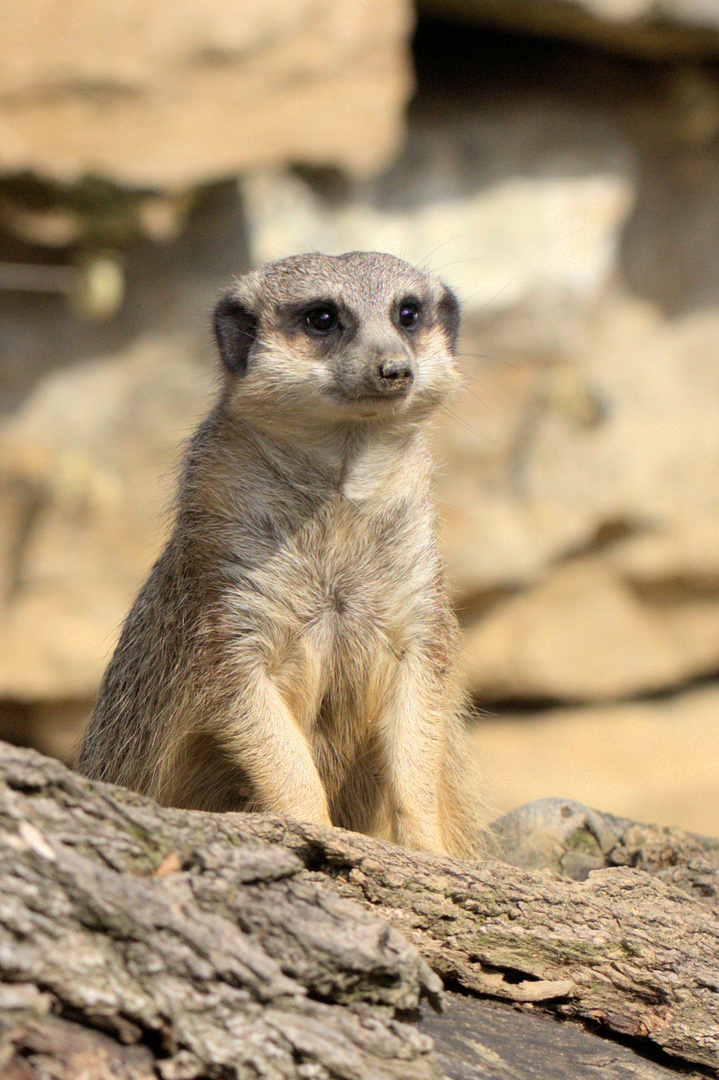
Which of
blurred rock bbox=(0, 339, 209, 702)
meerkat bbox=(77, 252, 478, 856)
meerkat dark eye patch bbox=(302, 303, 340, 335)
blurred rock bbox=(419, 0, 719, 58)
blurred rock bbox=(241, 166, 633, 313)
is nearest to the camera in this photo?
meerkat bbox=(77, 252, 478, 856)

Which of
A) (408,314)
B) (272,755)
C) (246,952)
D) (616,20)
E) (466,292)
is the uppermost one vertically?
(616,20)

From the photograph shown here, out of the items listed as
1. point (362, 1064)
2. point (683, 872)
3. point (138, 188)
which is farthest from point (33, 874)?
point (138, 188)

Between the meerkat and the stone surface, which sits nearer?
the meerkat

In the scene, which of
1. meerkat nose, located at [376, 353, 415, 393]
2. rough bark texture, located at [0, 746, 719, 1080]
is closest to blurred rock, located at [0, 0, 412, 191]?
meerkat nose, located at [376, 353, 415, 393]

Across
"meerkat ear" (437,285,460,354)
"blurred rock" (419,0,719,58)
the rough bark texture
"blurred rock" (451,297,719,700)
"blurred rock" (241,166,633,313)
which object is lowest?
the rough bark texture

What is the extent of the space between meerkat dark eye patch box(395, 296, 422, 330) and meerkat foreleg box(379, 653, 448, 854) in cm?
90

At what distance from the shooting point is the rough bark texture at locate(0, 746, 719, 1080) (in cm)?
158

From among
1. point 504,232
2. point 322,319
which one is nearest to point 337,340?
point 322,319

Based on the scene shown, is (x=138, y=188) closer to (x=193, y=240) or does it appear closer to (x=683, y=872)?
(x=193, y=240)

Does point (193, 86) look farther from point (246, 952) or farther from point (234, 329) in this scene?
point (246, 952)

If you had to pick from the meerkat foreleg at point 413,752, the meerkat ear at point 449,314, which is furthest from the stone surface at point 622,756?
the meerkat foreleg at point 413,752

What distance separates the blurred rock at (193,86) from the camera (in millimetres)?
6703

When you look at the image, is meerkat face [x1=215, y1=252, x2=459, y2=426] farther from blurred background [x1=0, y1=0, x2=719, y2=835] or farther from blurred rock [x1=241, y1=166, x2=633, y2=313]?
blurred rock [x1=241, y1=166, x2=633, y2=313]

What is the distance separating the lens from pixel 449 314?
3396 mm
